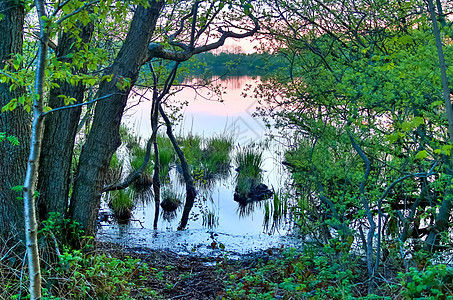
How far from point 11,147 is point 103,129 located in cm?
84

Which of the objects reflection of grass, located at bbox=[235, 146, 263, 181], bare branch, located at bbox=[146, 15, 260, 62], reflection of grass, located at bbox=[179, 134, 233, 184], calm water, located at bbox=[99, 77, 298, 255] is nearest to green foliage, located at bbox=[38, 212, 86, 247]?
bare branch, located at bbox=[146, 15, 260, 62]

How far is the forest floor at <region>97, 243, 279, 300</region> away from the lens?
162 inches

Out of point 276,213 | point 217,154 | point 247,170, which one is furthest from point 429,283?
point 217,154

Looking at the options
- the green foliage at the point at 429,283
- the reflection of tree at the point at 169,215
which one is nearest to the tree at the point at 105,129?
the green foliage at the point at 429,283

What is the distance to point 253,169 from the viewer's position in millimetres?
10484

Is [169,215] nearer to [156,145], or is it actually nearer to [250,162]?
[156,145]

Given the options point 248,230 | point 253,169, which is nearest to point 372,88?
point 248,230

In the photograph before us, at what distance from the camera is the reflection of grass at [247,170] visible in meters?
9.93

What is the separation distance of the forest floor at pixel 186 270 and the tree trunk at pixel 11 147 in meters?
1.13

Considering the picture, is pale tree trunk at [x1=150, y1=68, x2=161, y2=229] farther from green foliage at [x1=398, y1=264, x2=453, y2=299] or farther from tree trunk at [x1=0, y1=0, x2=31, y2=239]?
green foliage at [x1=398, y1=264, x2=453, y2=299]

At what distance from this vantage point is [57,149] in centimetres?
392

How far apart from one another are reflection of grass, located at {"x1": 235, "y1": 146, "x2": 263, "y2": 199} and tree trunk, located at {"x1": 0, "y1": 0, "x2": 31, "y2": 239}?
6.59 metres

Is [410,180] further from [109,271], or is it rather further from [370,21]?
[109,271]

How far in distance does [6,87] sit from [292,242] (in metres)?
4.83
